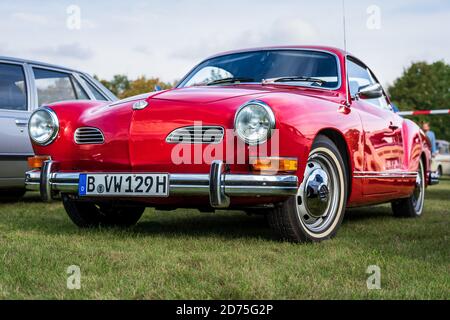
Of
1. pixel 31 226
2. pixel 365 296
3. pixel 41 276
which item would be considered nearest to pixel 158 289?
pixel 41 276

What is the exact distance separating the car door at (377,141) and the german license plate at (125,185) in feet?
5.23

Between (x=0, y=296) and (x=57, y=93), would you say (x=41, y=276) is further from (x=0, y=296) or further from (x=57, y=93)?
(x=57, y=93)

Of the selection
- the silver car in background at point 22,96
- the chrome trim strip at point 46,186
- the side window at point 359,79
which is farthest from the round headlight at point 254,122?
the silver car in background at point 22,96

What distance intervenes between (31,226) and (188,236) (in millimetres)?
1407

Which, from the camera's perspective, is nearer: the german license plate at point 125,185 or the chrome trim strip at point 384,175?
the german license plate at point 125,185

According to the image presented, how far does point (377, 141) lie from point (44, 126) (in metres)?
2.53

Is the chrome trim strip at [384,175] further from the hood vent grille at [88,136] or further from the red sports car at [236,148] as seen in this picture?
the hood vent grille at [88,136]

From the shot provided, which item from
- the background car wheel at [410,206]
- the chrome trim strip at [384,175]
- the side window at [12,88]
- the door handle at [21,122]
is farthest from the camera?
the side window at [12,88]

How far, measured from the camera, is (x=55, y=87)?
7.46 m

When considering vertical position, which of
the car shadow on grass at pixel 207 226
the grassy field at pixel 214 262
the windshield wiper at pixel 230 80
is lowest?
the car shadow on grass at pixel 207 226

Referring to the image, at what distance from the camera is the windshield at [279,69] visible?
16.3 feet

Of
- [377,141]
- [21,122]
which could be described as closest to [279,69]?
[377,141]

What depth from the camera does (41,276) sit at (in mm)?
2967

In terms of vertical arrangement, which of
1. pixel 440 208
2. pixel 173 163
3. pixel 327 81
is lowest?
pixel 440 208
